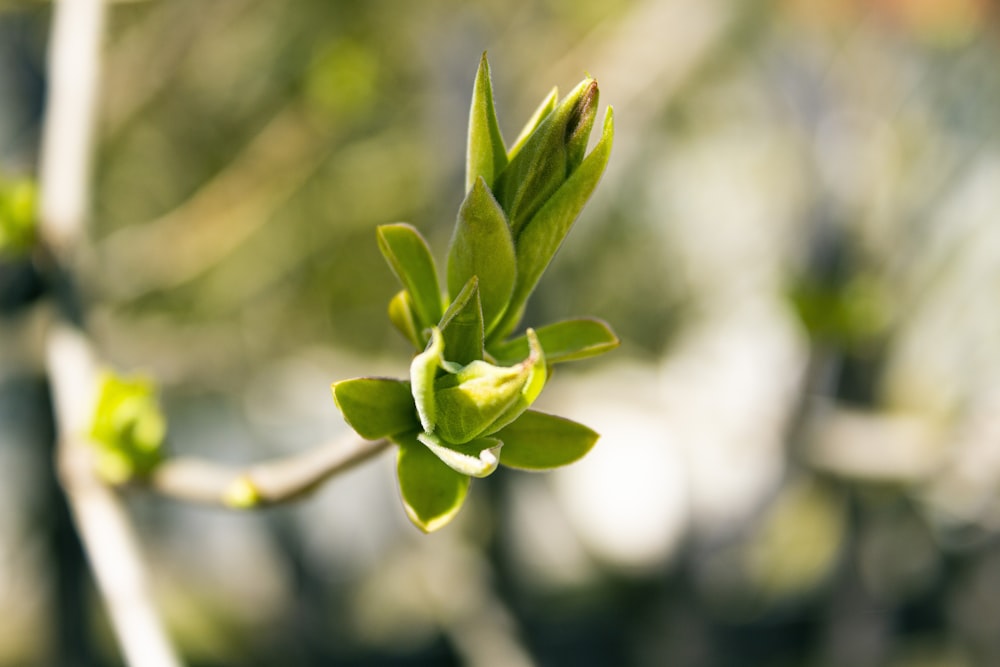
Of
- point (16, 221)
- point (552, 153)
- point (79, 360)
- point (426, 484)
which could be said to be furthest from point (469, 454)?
point (16, 221)

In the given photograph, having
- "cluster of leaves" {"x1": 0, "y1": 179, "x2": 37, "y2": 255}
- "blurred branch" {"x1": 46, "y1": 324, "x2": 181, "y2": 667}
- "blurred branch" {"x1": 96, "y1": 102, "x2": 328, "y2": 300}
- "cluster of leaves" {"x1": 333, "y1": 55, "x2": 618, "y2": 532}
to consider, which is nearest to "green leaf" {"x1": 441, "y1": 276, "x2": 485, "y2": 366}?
"cluster of leaves" {"x1": 333, "y1": 55, "x2": 618, "y2": 532}

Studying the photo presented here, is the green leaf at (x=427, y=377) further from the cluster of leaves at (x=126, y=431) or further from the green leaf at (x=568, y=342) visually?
the cluster of leaves at (x=126, y=431)

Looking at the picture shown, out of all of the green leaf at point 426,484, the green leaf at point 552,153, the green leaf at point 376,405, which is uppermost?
the green leaf at point 552,153

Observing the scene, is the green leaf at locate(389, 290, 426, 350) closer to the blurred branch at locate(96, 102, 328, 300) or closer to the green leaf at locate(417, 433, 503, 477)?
the green leaf at locate(417, 433, 503, 477)

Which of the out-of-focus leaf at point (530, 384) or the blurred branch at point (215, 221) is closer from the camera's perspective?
the out-of-focus leaf at point (530, 384)

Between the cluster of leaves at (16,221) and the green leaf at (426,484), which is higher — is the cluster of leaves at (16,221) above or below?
above

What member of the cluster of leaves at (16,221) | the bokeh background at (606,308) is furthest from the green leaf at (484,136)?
the bokeh background at (606,308)

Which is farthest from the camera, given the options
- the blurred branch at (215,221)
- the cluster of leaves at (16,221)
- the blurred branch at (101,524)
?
the blurred branch at (215,221)

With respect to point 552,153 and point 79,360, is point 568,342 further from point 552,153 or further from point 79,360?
point 79,360
